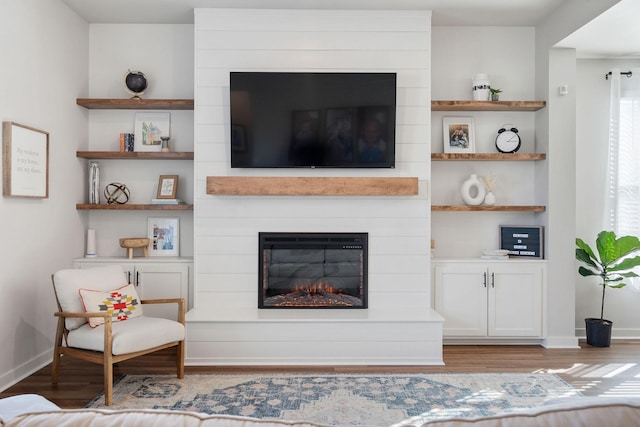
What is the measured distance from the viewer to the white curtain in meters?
4.84

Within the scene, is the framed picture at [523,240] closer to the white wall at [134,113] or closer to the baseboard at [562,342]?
the baseboard at [562,342]

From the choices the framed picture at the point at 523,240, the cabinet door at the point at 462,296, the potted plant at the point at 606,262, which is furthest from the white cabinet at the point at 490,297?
the potted plant at the point at 606,262

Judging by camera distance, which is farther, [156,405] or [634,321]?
[634,321]

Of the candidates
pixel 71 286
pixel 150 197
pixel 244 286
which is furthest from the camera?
pixel 150 197

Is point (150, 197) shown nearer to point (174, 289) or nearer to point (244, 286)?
point (174, 289)

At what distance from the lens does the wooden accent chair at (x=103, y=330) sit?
3.22 m

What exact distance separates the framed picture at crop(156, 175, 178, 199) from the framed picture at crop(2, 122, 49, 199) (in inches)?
39.1

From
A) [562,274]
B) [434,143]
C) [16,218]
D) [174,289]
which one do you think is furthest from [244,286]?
[562,274]

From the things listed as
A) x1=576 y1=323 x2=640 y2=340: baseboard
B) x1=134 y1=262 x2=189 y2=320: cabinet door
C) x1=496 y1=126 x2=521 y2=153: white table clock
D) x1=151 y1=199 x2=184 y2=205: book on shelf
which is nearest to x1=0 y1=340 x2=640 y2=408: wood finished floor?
x1=576 y1=323 x2=640 y2=340: baseboard

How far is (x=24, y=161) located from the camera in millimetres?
3688

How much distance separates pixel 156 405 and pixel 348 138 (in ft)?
8.15

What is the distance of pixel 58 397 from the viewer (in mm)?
3293

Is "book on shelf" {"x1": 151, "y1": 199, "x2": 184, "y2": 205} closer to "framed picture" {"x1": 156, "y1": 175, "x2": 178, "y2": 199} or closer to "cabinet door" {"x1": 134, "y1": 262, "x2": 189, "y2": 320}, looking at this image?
"framed picture" {"x1": 156, "y1": 175, "x2": 178, "y2": 199}

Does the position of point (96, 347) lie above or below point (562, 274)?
below
